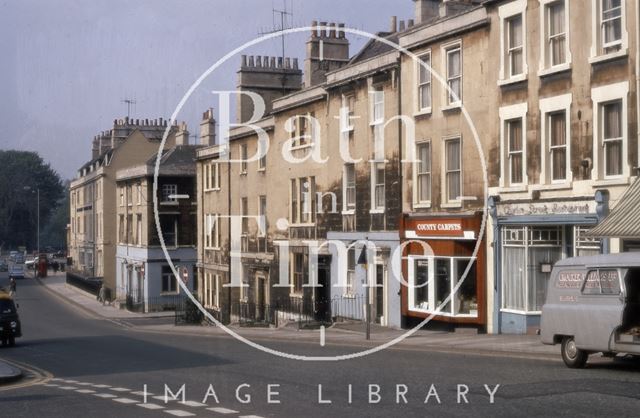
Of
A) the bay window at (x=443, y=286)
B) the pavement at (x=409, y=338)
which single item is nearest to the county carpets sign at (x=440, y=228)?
the bay window at (x=443, y=286)

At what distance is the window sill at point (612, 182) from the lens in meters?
23.7

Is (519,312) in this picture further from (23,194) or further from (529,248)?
(23,194)

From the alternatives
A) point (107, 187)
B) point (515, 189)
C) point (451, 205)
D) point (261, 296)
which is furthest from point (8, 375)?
point (107, 187)

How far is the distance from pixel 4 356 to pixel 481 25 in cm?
1798

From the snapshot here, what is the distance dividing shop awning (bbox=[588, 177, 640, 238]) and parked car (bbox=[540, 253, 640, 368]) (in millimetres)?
3625

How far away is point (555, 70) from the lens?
2591 cm

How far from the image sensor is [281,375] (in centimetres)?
1880

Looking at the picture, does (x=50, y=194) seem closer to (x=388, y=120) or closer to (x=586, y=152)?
(x=388, y=120)

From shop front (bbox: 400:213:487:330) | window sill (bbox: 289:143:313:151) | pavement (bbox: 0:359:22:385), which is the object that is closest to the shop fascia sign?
shop front (bbox: 400:213:487:330)

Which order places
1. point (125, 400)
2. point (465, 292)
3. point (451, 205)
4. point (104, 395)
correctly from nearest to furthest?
point (125, 400)
point (104, 395)
point (465, 292)
point (451, 205)

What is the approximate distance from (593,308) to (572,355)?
105 cm

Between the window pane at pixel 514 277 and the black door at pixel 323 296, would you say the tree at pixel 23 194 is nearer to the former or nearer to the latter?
the black door at pixel 323 296

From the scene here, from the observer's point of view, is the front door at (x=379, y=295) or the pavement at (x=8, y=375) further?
the front door at (x=379, y=295)

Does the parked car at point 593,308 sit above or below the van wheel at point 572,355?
above
